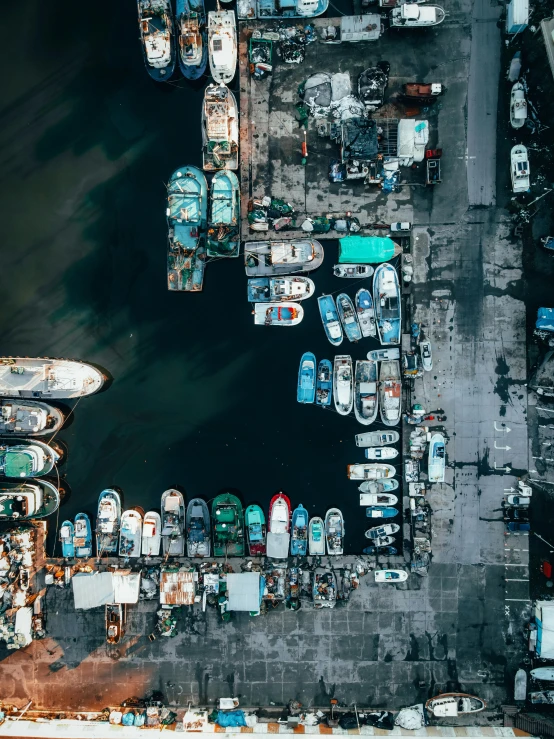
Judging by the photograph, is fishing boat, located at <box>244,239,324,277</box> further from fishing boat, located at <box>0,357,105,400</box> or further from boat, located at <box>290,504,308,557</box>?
boat, located at <box>290,504,308,557</box>

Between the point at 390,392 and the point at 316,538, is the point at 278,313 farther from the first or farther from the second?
the point at 316,538

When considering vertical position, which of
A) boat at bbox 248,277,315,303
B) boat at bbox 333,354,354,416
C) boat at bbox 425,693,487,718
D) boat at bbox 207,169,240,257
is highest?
boat at bbox 207,169,240,257

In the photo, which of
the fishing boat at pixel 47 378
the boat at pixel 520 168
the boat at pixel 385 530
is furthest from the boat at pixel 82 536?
the boat at pixel 520 168

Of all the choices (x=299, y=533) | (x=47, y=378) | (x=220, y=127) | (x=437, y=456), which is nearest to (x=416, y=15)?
(x=220, y=127)

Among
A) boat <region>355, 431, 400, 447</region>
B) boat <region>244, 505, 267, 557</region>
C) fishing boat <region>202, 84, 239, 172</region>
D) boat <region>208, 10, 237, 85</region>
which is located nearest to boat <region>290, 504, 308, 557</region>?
boat <region>244, 505, 267, 557</region>

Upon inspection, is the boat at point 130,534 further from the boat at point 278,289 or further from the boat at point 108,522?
the boat at point 278,289

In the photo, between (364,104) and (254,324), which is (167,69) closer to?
(364,104)
